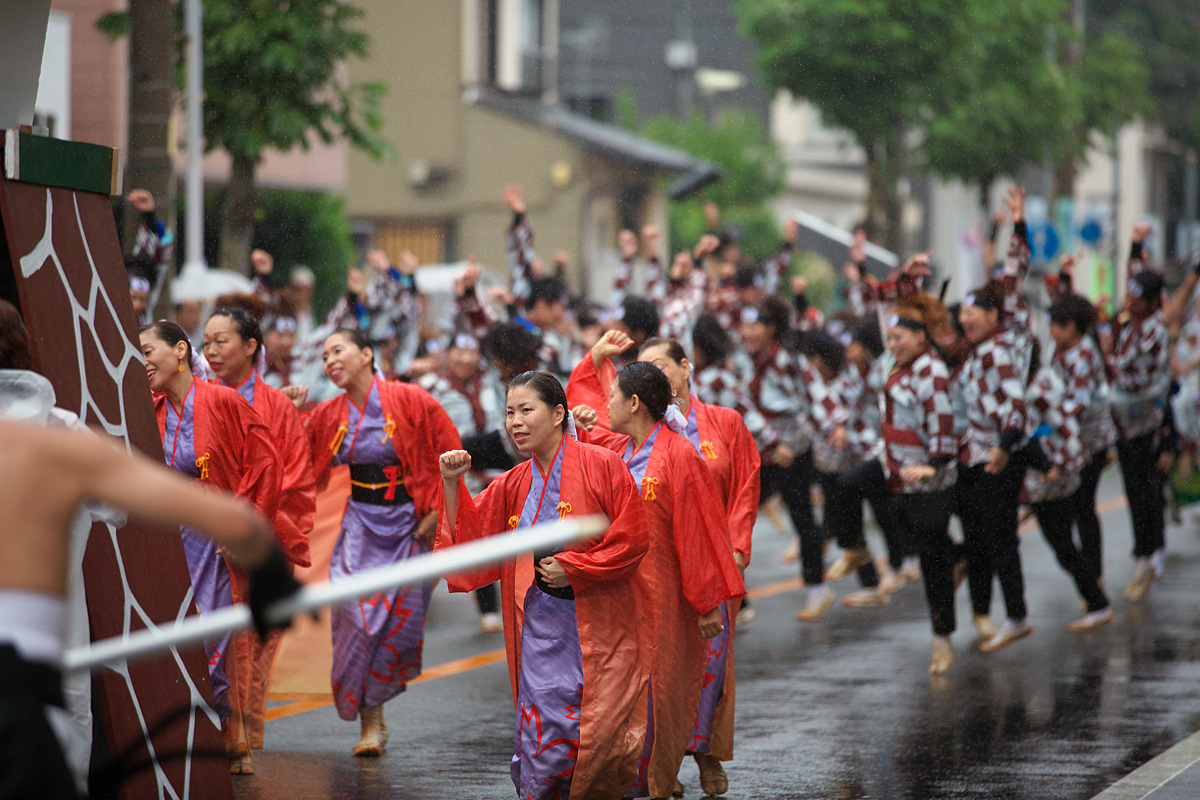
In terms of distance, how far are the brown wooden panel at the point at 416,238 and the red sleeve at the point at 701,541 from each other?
2502cm

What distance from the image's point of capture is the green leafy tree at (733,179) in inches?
1606

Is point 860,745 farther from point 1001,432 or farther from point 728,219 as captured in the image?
point 728,219

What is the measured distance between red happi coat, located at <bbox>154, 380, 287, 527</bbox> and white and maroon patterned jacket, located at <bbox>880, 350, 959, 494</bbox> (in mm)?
3575

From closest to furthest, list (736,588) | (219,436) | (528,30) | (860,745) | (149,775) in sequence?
(149,775), (736,588), (219,436), (860,745), (528,30)

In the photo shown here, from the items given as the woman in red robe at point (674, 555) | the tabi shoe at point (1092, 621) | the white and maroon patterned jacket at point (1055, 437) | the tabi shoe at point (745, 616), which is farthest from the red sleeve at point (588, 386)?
the tabi shoe at point (1092, 621)

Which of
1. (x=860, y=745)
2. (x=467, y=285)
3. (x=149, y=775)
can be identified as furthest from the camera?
(x=467, y=285)

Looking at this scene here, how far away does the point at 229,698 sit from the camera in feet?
20.6

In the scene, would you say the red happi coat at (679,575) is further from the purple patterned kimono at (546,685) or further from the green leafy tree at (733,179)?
the green leafy tree at (733,179)

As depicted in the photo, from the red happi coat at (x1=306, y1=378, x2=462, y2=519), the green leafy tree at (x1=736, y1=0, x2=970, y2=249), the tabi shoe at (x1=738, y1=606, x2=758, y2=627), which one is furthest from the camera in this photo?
the green leafy tree at (x1=736, y1=0, x2=970, y2=249)

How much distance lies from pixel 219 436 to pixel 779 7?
17283mm

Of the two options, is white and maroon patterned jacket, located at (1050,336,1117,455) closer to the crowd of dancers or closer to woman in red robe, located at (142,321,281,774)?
the crowd of dancers

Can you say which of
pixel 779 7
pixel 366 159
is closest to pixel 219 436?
pixel 779 7

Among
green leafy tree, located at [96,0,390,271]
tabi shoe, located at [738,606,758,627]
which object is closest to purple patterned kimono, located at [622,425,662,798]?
tabi shoe, located at [738,606,758,627]

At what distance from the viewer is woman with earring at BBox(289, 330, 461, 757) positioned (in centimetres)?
680
